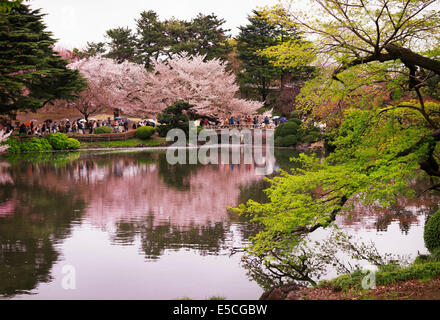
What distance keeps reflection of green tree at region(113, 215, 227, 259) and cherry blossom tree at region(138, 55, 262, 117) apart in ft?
108

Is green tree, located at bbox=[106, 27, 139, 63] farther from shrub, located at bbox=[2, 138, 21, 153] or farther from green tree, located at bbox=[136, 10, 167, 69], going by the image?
shrub, located at bbox=[2, 138, 21, 153]

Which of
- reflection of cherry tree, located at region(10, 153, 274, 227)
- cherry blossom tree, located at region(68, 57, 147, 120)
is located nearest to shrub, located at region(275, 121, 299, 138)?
reflection of cherry tree, located at region(10, 153, 274, 227)

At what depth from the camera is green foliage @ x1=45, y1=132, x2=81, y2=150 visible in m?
34.2

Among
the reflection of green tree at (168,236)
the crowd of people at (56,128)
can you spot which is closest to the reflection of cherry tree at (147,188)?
the reflection of green tree at (168,236)

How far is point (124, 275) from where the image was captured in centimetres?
844

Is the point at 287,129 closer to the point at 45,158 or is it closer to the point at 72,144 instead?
the point at 72,144

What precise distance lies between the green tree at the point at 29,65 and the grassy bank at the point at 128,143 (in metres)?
4.57

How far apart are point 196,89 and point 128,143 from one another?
10.6 m

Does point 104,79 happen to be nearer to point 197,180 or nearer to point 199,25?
point 199,25

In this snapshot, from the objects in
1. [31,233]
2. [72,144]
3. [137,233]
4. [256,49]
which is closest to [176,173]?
[137,233]

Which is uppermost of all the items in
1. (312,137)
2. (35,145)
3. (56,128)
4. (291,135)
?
(56,128)

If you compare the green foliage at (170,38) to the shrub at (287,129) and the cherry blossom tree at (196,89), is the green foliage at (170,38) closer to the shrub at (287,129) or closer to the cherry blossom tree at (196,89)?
the cherry blossom tree at (196,89)

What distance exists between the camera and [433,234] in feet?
28.2
